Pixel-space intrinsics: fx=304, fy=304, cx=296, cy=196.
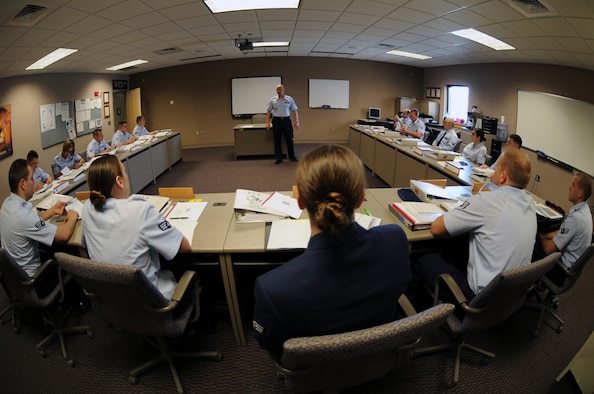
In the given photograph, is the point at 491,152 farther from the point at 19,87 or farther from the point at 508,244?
the point at 19,87

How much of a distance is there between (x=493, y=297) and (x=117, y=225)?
1.81 m

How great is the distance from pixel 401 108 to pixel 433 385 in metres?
8.98

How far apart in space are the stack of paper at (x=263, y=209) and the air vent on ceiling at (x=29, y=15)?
2.49 meters

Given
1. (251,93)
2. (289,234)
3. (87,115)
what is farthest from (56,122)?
(289,234)

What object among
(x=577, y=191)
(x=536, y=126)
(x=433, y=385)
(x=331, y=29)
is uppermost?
(x=331, y=29)

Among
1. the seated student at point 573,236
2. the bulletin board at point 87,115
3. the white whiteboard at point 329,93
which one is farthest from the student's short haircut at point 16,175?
the white whiteboard at point 329,93

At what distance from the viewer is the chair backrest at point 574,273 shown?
173cm

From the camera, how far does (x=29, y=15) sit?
2.77m

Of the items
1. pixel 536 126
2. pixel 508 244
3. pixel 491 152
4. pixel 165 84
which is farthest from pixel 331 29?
pixel 165 84

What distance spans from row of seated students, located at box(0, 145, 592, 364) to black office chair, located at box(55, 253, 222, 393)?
0.15 meters

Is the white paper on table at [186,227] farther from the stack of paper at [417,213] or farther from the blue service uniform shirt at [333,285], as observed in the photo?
the stack of paper at [417,213]

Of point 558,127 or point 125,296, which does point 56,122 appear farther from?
point 558,127

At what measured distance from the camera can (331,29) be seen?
493cm

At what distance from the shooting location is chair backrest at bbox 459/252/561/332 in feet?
4.37
